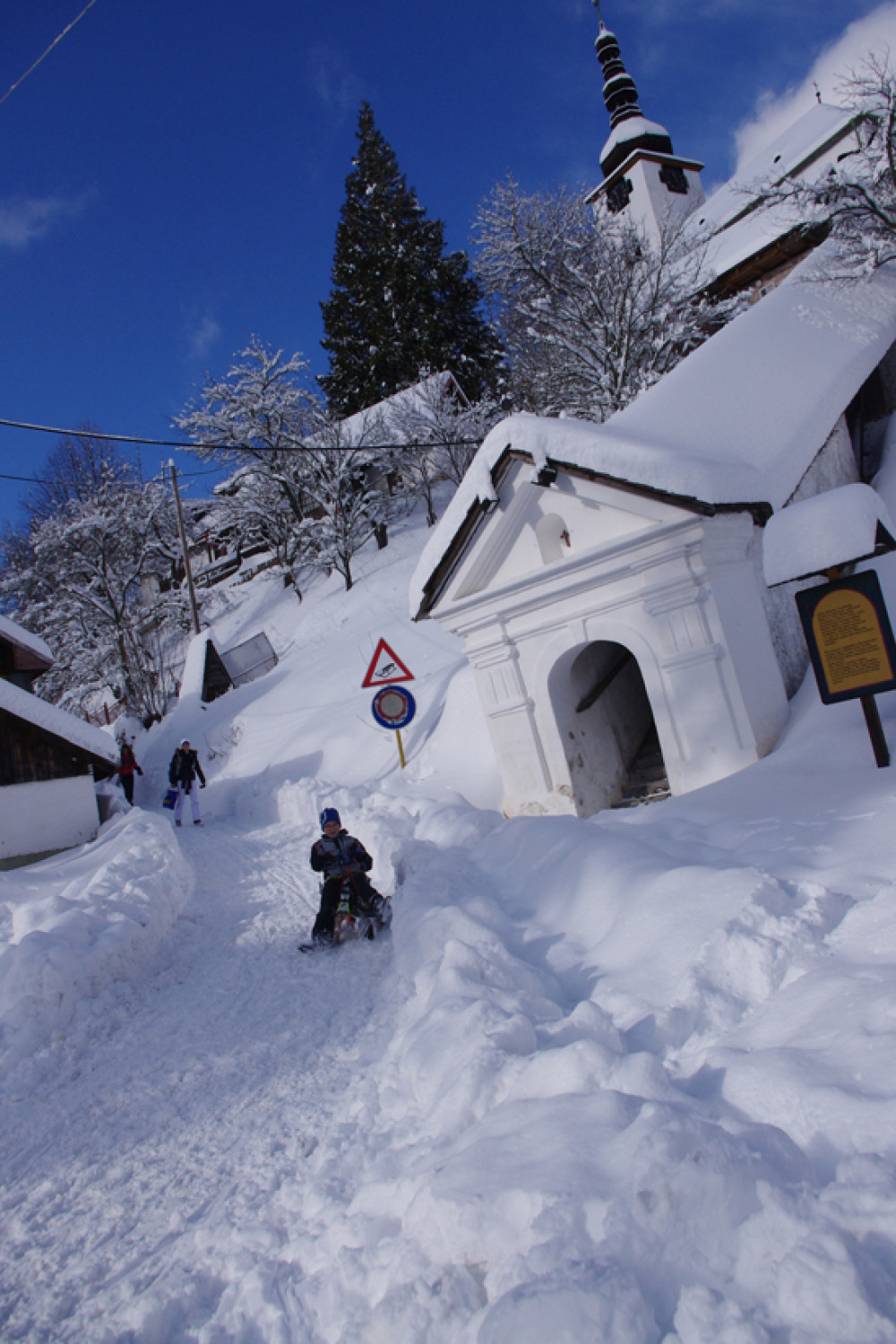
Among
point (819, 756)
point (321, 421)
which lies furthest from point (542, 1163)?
point (321, 421)

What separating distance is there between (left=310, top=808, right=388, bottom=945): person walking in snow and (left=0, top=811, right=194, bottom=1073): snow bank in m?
1.62

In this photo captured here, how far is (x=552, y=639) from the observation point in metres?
8.77

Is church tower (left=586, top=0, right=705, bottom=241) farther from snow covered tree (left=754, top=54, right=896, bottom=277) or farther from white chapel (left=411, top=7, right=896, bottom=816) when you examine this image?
white chapel (left=411, top=7, right=896, bottom=816)

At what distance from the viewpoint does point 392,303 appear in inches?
1566

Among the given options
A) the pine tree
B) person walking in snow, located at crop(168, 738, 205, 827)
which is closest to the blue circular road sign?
person walking in snow, located at crop(168, 738, 205, 827)

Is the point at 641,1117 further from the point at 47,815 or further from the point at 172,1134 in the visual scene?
the point at 47,815

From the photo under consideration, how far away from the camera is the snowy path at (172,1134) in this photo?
2.79m

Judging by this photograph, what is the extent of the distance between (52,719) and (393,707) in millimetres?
8544

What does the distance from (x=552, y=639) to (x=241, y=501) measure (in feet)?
93.0

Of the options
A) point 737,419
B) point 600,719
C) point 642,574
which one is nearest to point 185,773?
point 600,719

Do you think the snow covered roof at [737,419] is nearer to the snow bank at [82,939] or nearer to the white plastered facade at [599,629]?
the white plastered facade at [599,629]

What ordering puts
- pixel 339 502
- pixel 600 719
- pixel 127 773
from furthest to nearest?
pixel 339 502 < pixel 127 773 < pixel 600 719

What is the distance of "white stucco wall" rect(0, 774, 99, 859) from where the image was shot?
14.7 m

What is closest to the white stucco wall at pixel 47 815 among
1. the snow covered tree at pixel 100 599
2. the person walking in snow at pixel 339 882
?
the person walking in snow at pixel 339 882
